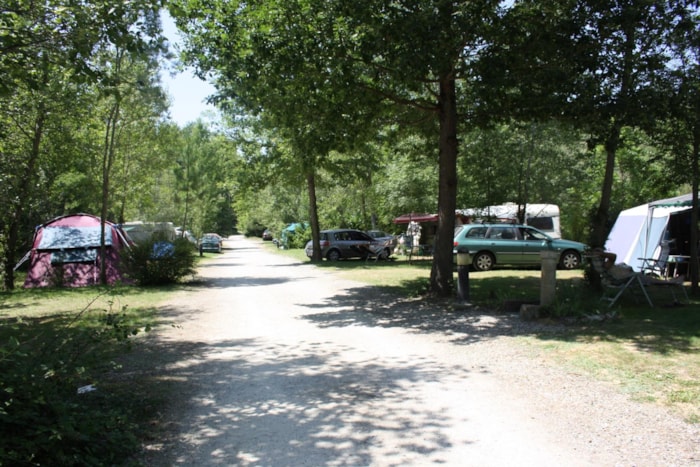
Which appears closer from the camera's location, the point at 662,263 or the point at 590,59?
the point at 590,59

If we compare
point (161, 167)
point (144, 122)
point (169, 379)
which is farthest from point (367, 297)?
point (161, 167)

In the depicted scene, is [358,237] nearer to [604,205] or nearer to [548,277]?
[604,205]

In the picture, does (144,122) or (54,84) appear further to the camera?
(144,122)

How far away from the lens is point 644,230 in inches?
656

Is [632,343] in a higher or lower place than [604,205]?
lower

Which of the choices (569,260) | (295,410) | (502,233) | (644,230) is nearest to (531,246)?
(502,233)

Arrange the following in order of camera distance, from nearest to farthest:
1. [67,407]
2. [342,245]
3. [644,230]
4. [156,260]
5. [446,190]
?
1. [67,407]
2. [446,190]
3. [156,260]
4. [644,230]
5. [342,245]

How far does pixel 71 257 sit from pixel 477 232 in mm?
12890

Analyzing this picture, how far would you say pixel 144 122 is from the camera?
61.7 ft

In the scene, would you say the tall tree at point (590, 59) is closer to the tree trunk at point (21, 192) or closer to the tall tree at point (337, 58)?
the tall tree at point (337, 58)

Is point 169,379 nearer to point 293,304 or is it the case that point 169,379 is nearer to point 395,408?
point 395,408

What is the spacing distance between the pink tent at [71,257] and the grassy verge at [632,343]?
10.9m

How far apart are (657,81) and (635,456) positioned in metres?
8.34

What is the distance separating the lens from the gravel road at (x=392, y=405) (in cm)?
382
